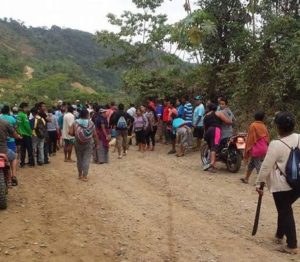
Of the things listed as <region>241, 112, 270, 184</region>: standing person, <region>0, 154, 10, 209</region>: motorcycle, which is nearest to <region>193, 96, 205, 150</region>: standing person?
<region>241, 112, 270, 184</region>: standing person

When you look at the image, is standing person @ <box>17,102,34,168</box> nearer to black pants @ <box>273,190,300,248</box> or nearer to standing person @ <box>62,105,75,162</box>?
standing person @ <box>62,105,75,162</box>

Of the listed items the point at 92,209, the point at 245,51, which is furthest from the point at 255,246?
the point at 245,51

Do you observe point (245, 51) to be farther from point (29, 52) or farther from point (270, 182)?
point (29, 52)

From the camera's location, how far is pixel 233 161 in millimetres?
11164

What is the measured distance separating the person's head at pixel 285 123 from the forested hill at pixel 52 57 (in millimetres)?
38921

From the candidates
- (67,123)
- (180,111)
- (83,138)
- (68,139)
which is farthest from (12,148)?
(180,111)

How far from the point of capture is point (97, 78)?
3019 inches

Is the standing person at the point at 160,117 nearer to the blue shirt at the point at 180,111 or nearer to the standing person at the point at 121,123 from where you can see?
the blue shirt at the point at 180,111

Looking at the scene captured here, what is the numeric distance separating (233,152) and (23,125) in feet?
17.2

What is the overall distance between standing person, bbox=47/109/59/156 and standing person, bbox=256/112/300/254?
9047mm

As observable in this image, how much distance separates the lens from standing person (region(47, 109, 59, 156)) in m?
13.9

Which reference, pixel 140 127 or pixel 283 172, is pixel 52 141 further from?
pixel 283 172

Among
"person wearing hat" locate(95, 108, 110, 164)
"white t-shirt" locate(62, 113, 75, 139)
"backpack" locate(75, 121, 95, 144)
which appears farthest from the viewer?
"white t-shirt" locate(62, 113, 75, 139)

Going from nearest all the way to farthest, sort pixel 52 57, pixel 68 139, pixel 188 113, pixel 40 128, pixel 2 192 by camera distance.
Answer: pixel 2 192 < pixel 40 128 < pixel 68 139 < pixel 188 113 < pixel 52 57
